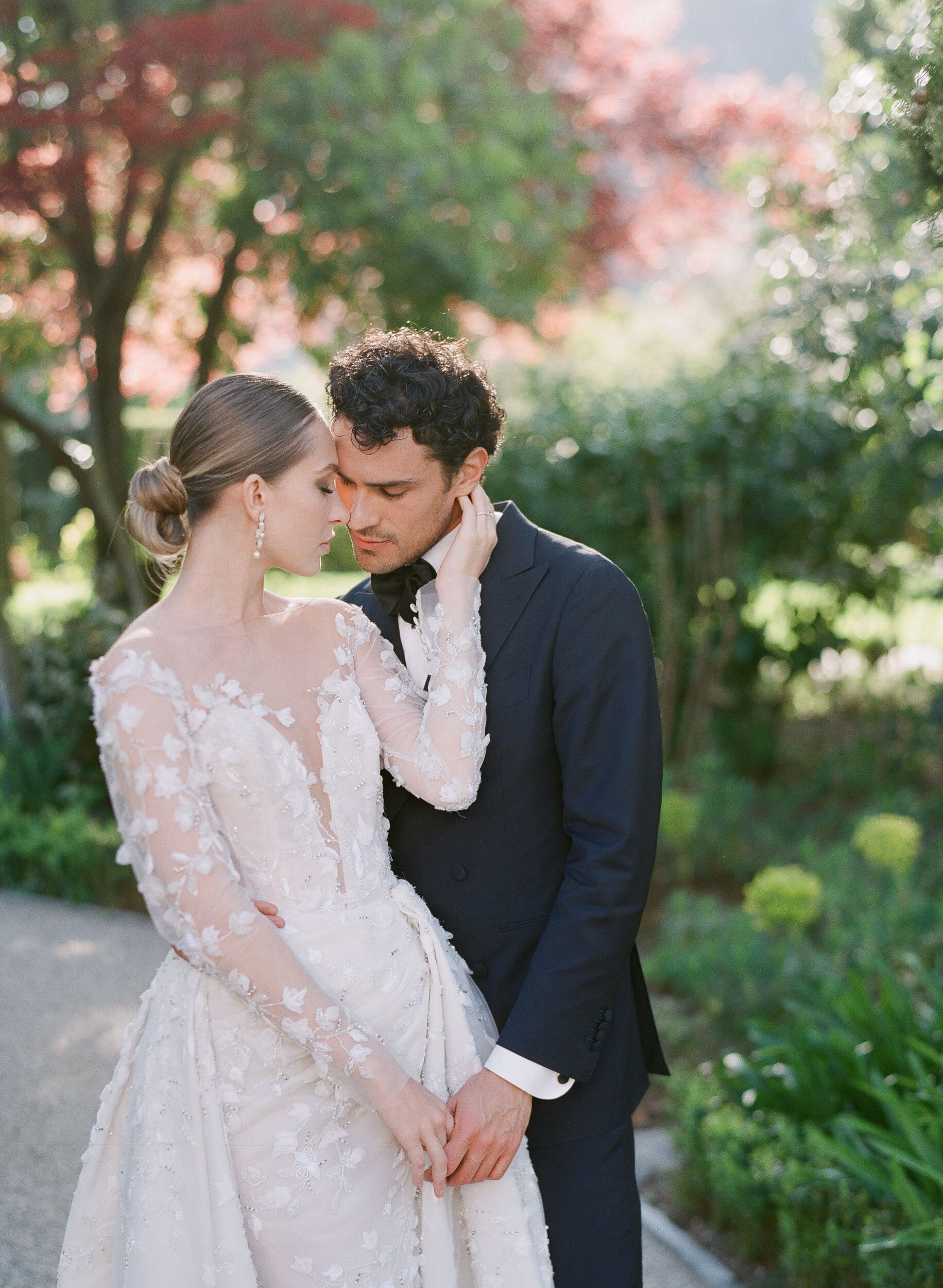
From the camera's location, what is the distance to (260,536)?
1.86 meters

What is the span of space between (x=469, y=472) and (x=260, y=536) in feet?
1.45

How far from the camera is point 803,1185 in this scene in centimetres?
272

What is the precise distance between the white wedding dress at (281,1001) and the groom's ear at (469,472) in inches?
9.6

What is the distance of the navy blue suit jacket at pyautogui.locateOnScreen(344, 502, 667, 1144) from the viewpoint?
186cm

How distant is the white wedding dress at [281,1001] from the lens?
5.41ft

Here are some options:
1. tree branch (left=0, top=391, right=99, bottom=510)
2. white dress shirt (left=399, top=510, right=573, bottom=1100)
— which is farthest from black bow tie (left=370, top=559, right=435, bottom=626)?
tree branch (left=0, top=391, right=99, bottom=510)

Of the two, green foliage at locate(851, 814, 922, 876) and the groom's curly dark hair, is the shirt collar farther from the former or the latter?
green foliage at locate(851, 814, 922, 876)

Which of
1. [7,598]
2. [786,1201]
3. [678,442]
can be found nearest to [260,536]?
[786,1201]

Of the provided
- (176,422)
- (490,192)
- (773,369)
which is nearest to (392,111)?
(490,192)

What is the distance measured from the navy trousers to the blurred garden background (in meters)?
0.87

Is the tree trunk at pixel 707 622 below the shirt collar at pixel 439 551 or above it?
below

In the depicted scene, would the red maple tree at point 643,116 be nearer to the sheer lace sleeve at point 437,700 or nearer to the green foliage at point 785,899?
the green foliage at point 785,899

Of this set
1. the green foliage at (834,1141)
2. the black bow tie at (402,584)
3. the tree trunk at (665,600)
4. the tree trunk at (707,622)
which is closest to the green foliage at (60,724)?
the tree trunk at (665,600)

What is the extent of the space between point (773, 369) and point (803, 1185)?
12.8 feet
